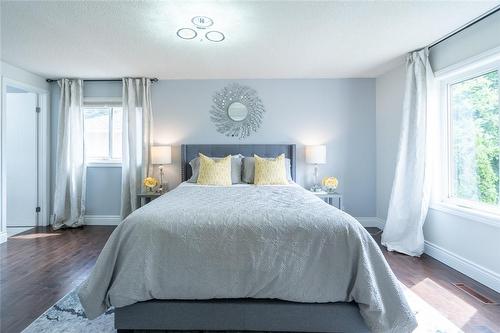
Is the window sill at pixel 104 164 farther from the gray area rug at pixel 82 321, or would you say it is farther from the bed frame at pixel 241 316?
the bed frame at pixel 241 316

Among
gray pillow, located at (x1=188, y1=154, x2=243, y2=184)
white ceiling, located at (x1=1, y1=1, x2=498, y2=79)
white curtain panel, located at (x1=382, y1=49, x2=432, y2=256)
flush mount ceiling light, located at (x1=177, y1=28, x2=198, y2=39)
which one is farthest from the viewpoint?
gray pillow, located at (x1=188, y1=154, x2=243, y2=184)

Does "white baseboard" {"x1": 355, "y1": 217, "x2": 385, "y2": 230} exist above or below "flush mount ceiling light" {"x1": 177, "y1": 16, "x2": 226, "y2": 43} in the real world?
below

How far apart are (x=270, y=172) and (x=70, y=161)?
329 cm

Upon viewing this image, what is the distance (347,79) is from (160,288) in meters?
4.09

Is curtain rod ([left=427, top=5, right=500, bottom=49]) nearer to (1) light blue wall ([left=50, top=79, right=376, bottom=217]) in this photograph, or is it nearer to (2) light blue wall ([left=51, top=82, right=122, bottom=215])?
(1) light blue wall ([left=50, top=79, right=376, bottom=217])

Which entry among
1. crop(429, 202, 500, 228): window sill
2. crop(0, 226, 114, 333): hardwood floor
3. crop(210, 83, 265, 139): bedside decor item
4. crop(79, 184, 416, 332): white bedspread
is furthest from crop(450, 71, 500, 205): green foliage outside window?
crop(0, 226, 114, 333): hardwood floor

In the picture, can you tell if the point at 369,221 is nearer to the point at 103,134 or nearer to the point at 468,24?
the point at 468,24

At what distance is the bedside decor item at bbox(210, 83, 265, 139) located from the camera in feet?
14.1

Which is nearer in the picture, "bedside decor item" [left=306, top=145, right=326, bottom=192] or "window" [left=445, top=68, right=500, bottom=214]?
"window" [left=445, top=68, right=500, bottom=214]

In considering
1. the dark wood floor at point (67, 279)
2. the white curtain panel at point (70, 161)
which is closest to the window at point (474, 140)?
the dark wood floor at point (67, 279)

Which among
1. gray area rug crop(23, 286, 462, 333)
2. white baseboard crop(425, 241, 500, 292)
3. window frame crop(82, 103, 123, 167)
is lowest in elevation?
gray area rug crop(23, 286, 462, 333)

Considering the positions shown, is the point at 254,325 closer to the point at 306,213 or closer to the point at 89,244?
the point at 306,213

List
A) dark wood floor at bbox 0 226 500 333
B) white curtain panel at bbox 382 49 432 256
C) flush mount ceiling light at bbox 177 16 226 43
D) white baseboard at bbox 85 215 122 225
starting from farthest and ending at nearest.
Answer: white baseboard at bbox 85 215 122 225, white curtain panel at bbox 382 49 432 256, flush mount ceiling light at bbox 177 16 226 43, dark wood floor at bbox 0 226 500 333

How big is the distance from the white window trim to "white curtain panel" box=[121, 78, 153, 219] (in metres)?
4.03
